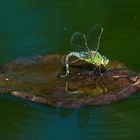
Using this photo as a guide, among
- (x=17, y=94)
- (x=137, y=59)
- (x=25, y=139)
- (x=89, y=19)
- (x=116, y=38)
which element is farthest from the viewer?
(x=89, y=19)

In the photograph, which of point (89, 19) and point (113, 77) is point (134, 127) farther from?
point (89, 19)

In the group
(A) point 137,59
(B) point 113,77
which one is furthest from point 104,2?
(B) point 113,77

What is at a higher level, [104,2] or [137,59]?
[104,2]

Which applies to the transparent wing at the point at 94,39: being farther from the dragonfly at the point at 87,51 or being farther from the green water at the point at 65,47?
the green water at the point at 65,47

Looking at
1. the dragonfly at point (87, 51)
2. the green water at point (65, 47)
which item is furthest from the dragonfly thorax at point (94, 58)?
the green water at point (65, 47)

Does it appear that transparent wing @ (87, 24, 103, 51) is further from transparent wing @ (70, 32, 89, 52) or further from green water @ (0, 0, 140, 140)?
green water @ (0, 0, 140, 140)

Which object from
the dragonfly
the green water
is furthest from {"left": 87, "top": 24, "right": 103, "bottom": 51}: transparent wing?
the green water
